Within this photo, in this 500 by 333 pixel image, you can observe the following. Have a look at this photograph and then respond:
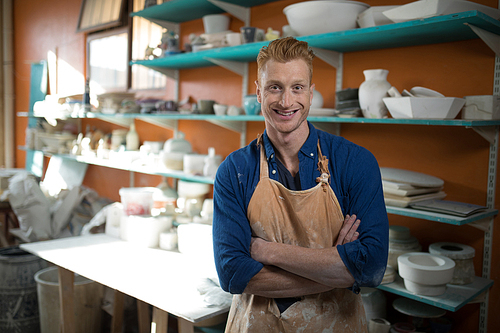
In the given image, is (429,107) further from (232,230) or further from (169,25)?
(169,25)

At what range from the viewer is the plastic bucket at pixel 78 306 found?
9.58ft

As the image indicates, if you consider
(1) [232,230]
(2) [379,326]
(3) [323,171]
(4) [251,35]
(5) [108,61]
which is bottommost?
(2) [379,326]

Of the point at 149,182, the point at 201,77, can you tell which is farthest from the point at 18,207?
the point at 201,77

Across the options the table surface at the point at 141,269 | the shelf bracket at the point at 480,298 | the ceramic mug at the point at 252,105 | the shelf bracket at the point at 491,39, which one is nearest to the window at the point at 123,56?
the ceramic mug at the point at 252,105

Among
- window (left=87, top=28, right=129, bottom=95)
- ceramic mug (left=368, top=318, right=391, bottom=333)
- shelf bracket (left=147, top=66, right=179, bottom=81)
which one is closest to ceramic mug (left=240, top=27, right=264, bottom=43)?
shelf bracket (left=147, top=66, right=179, bottom=81)

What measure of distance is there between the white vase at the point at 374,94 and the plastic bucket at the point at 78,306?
2.20 m

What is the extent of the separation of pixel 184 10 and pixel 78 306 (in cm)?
236

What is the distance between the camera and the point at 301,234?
148cm

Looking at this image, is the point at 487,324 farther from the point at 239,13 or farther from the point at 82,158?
the point at 82,158

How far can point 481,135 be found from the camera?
6.63 feet

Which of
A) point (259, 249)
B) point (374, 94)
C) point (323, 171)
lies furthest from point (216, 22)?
point (259, 249)

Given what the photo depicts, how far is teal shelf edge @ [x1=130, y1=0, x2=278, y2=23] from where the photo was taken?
3.12 metres

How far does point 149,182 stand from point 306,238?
2.99m

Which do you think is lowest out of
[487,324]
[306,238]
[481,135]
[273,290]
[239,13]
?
[487,324]
